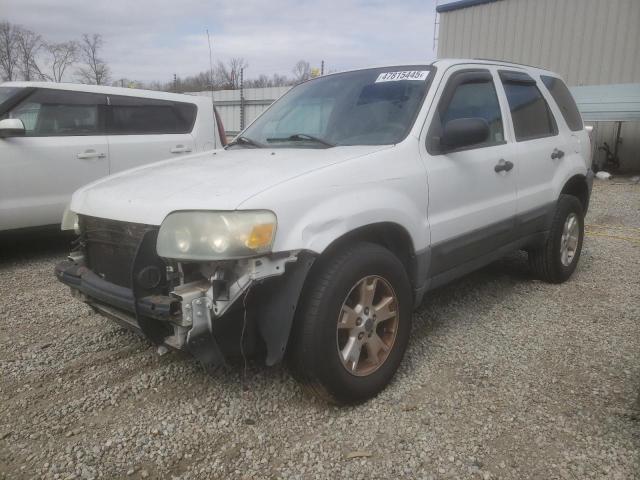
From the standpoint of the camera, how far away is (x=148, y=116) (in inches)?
218

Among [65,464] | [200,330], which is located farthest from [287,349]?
[65,464]

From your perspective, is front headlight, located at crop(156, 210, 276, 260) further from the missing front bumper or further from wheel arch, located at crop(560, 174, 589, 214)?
wheel arch, located at crop(560, 174, 589, 214)

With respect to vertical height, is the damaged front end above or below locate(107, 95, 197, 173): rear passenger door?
below

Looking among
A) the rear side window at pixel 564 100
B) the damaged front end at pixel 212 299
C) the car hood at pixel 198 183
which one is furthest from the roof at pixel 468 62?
the damaged front end at pixel 212 299

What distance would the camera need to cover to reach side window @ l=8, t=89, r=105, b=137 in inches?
185

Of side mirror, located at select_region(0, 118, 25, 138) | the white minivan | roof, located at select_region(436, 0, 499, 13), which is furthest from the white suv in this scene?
roof, located at select_region(436, 0, 499, 13)

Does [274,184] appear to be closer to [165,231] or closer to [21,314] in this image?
[165,231]

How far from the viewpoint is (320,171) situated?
2.23 m

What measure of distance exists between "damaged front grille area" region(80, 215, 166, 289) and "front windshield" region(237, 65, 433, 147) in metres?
1.10

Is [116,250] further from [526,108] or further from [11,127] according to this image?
[526,108]

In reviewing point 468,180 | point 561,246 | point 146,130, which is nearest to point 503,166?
point 468,180

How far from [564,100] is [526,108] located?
0.82 m

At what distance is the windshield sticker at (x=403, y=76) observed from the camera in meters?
2.95

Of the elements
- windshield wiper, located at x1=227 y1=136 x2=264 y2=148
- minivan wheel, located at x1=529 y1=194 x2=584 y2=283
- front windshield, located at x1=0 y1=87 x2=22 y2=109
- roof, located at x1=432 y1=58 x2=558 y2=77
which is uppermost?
roof, located at x1=432 y1=58 x2=558 y2=77
